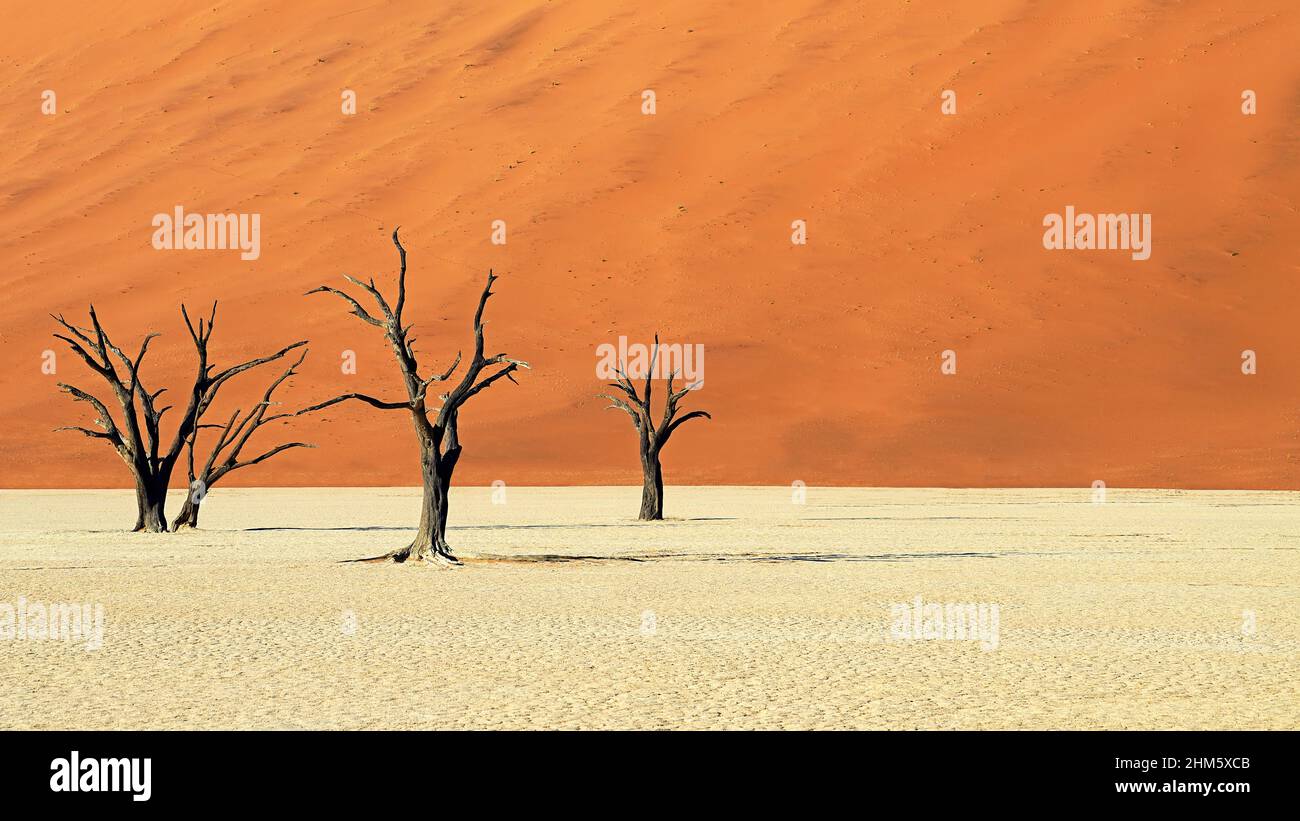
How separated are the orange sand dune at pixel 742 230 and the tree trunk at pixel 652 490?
2364cm

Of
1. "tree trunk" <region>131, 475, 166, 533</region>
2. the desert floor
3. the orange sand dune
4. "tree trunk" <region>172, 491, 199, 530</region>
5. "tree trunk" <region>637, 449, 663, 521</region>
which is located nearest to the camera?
the desert floor

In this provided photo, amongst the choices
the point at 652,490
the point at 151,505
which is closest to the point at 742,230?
the point at 652,490

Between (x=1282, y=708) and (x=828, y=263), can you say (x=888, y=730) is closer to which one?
(x=1282, y=708)

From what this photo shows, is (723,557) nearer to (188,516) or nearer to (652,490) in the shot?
(652,490)

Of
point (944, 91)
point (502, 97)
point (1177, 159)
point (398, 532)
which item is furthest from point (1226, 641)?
point (502, 97)

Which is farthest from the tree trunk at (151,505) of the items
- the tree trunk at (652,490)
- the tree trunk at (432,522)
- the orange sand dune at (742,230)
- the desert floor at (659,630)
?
the orange sand dune at (742,230)

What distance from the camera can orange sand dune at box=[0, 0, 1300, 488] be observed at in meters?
61.0

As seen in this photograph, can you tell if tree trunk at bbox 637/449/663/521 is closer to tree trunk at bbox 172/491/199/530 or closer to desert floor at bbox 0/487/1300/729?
desert floor at bbox 0/487/1300/729

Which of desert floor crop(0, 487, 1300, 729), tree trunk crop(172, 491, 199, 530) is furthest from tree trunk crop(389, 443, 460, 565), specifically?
tree trunk crop(172, 491, 199, 530)

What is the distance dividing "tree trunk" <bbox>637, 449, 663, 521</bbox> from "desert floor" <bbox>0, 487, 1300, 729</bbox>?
4.11 metres

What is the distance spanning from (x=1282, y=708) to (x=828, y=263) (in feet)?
202

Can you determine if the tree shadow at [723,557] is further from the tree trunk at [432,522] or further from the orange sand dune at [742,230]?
the orange sand dune at [742,230]

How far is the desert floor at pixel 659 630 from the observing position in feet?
31.4

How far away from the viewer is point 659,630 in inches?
542
